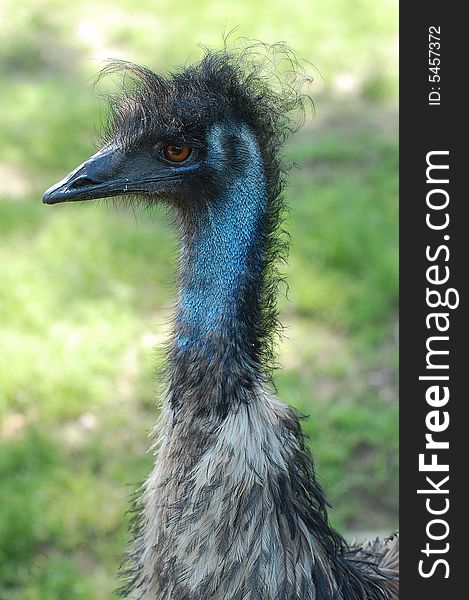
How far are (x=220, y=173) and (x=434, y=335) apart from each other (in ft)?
2.51

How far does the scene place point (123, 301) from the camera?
17.3 feet

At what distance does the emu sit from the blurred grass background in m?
0.52

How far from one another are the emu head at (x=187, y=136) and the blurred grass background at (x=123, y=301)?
1.60 feet

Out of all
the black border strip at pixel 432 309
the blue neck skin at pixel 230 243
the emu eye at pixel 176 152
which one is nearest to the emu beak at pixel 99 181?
the emu eye at pixel 176 152

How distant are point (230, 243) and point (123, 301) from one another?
2.80 meters

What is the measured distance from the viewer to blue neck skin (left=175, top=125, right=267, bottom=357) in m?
2.53

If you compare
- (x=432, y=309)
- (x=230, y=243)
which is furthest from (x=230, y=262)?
(x=432, y=309)

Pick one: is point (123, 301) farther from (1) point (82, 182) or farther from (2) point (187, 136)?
(2) point (187, 136)

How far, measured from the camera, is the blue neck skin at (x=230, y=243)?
8.30 feet

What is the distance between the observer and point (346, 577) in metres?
2.73

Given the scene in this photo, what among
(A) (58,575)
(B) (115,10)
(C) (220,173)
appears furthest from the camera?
(B) (115,10)

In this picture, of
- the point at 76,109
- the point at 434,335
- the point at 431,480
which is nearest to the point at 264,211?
the point at 434,335

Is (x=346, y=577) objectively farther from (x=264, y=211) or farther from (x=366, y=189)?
(x=366, y=189)

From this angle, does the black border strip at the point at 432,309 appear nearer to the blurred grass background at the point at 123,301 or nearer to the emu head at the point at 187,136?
the emu head at the point at 187,136
